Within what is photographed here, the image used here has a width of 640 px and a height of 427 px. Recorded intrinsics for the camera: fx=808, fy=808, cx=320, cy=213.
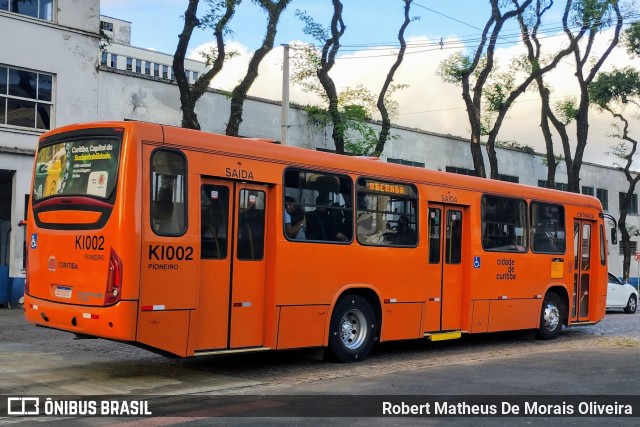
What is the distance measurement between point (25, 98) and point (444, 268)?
14.1 m

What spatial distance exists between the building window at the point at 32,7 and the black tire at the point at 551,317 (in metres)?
16.1

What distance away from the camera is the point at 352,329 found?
1246 cm

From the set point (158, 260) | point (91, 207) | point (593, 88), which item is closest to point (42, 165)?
point (91, 207)

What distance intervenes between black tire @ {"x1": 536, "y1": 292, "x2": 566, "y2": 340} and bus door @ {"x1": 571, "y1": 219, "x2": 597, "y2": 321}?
493mm

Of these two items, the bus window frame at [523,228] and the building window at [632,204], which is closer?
the bus window frame at [523,228]

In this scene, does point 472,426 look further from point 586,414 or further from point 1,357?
point 1,357

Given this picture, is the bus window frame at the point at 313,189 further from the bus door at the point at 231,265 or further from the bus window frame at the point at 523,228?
the bus window frame at the point at 523,228

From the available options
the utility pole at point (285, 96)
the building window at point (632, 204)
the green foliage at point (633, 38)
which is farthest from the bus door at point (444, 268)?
the building window at point (632, 204)

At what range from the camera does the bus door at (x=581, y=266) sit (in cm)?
1731

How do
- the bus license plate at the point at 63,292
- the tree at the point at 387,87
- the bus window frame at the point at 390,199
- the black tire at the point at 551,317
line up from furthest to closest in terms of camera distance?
the tree at the point at 387,87 → the black tire at the point at 551,317 → the bus window frame at the point at 390,199 → the bus license plate at the point at 63,292

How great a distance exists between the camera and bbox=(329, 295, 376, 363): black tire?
12031mm

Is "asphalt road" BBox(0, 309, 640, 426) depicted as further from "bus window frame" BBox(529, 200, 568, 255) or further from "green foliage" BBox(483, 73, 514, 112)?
"green foliage" BBox(483, 73, 514, 112)

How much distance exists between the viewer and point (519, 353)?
46.7ft

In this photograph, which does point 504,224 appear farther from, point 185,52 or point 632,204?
point 632,204
